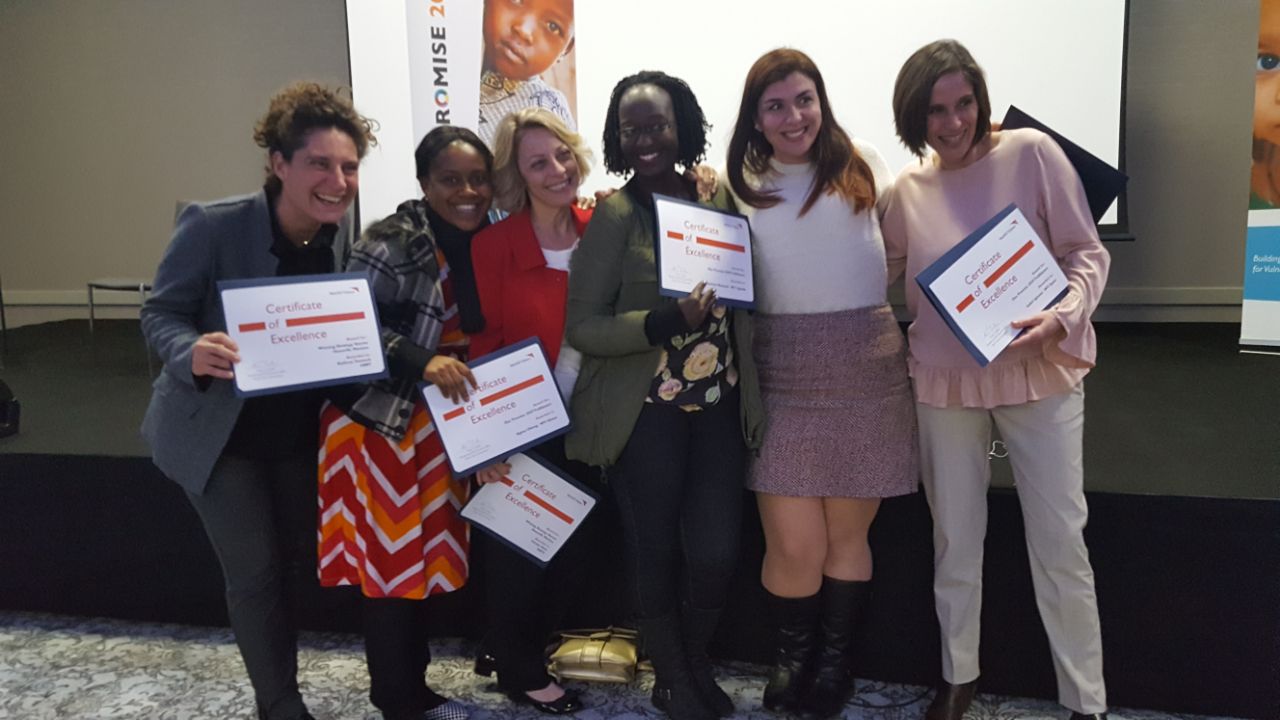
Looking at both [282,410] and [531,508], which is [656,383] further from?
[282,410]

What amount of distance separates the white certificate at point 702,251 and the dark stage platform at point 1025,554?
2.23ft

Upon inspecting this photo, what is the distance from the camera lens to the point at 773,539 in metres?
1.88

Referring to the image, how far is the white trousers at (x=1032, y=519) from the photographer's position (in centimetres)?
167

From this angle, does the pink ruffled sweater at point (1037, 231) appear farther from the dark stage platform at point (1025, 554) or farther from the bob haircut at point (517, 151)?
the bob haircut at point (517, 151)

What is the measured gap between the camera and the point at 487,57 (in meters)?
3.71

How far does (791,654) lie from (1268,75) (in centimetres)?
161

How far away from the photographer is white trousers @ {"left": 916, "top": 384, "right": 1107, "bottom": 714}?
5.49 ft

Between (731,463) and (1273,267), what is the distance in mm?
1268

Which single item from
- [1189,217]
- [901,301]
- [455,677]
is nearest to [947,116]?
[455,677]

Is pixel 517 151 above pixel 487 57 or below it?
below

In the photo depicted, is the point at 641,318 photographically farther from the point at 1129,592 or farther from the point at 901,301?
the point at 901,301

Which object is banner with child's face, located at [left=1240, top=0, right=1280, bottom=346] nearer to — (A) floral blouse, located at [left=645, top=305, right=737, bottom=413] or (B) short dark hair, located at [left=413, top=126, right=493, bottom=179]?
(A) floral blouse, located at [left=645, top=305, right=737, bottom=413]

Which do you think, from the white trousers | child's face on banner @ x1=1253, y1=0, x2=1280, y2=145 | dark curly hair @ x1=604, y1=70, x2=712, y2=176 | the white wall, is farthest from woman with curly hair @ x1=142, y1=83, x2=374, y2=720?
the white wall

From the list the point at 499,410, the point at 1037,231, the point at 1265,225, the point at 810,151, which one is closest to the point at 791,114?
the point at 810,151
